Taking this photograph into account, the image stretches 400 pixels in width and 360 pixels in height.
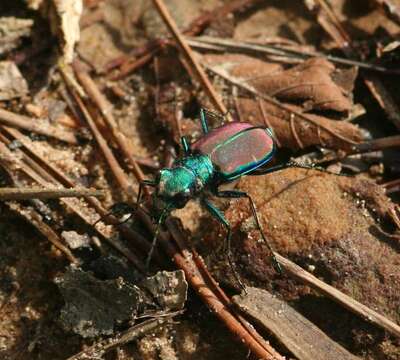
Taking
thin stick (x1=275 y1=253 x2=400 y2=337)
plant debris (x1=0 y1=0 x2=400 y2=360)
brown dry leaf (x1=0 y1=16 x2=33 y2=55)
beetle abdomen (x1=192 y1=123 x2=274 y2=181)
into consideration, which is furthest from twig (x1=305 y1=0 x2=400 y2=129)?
brown dry leaf (x1=0 y1=16 x2=33 y2=55)

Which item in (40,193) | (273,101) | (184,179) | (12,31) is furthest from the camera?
(12,31)

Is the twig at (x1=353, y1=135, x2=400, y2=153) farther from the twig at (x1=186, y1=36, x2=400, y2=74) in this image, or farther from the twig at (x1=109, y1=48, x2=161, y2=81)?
the twig at (x1=109, y1=48, x2=161, y2=81)

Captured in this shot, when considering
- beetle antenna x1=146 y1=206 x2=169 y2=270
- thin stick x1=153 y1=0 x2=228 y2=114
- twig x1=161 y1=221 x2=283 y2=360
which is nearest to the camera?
twig x1=161 y1=221 x2=283 y2=360

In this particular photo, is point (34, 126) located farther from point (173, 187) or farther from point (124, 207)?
point (173, 187)

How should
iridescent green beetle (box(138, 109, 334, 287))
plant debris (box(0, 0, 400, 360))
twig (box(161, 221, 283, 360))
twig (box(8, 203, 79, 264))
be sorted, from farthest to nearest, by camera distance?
1. iridescent green beetle (box(138, 109, 334, 287))
2. twig (box(8, 203, 79, 264))
3. plant debris (box(0, 0, 400, 360))
4. twig (box(161, 221, 283, 360))

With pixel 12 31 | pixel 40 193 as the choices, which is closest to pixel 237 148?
pixel 40 193

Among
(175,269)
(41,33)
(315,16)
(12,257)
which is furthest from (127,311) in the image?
(315,16)
